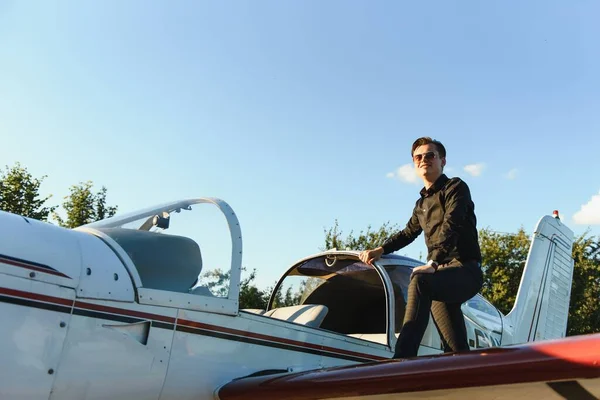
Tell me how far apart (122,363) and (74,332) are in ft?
1.06

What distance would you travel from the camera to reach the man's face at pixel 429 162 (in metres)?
3.63

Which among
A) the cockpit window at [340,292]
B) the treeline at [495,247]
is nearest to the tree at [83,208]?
the treeline at [495,247]

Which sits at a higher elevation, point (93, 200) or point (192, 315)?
point (93, 200)

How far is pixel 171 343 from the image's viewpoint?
3.16 m

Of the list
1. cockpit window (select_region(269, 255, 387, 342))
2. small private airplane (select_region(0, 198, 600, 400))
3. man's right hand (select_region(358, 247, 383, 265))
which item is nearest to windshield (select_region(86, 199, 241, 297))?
small private airplane (select_region(0, 198, 600, 400))

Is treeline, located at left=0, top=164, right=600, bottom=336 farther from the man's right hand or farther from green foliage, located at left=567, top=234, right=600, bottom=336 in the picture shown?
the man's right hand

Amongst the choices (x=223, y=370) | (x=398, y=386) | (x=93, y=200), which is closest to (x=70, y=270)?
(x=223, y=370)

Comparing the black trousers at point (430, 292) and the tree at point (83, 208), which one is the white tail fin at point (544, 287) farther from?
the tree at point (83, 208)

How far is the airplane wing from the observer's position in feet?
7.09

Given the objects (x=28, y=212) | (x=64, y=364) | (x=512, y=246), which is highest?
(x=512, y=246)

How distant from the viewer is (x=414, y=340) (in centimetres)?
336

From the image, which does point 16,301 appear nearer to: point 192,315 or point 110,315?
point 110,315

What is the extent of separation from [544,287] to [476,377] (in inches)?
230

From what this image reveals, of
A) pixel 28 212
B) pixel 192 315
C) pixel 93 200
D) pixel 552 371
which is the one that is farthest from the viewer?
pixel 93 200
